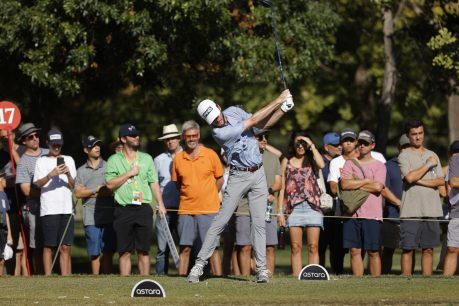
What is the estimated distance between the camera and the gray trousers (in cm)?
1437

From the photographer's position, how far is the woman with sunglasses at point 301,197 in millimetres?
16891

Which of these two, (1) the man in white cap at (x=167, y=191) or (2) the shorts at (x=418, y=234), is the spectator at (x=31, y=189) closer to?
(1) the man in white cap at (x=167, y=191)

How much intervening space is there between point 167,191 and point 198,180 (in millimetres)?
1827

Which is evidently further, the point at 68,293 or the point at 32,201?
the point at 32,201

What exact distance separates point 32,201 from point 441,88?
12.1 m

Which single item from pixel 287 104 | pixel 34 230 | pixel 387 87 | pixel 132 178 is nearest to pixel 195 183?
pixel 132 178

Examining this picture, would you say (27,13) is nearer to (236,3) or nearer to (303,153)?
(236,3)

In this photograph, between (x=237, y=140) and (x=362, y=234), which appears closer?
(x=237, y=140)

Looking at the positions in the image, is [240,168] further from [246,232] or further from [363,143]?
[246,232]

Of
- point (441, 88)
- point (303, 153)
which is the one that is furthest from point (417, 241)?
point (441, 88)

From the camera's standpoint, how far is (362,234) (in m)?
16.8

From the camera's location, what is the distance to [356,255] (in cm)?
1688

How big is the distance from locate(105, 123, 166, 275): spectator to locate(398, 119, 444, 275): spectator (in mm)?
3217

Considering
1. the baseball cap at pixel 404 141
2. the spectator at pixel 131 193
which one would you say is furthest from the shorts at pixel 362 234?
the spectator at pixel 131 193
